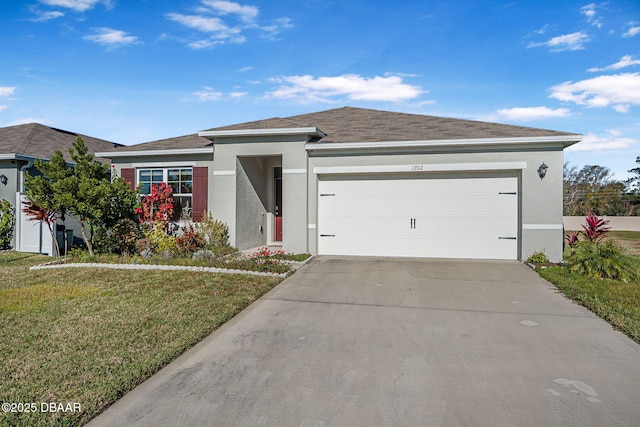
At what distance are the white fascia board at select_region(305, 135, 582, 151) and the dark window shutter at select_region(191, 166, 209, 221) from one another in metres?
3.35

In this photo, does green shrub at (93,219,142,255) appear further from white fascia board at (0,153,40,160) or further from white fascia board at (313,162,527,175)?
white fascia board at (313,162,527,175)

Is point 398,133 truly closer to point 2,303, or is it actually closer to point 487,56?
point 487,56

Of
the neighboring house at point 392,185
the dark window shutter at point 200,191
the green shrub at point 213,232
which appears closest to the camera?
the neighboring house at point 392,185

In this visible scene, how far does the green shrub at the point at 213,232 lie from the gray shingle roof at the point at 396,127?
2602 mm

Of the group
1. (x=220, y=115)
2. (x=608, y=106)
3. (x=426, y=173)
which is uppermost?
(x=608, y=106)

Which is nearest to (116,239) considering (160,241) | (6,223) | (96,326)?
(160,241)

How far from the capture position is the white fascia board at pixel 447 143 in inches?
382

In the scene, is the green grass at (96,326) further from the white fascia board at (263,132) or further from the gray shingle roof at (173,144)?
the gray shingle roof at (173,144)

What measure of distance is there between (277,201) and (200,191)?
8.71 feet

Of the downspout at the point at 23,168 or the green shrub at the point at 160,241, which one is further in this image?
the downspout at the point at 23,168

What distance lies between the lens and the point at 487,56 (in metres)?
13.4

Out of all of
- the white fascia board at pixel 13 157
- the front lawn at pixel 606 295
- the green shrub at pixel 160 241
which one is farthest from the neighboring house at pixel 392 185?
the white fascia board at pixel 13 157

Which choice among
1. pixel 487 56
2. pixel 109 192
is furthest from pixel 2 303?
pixel 487 56

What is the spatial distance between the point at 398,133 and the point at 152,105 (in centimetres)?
907
